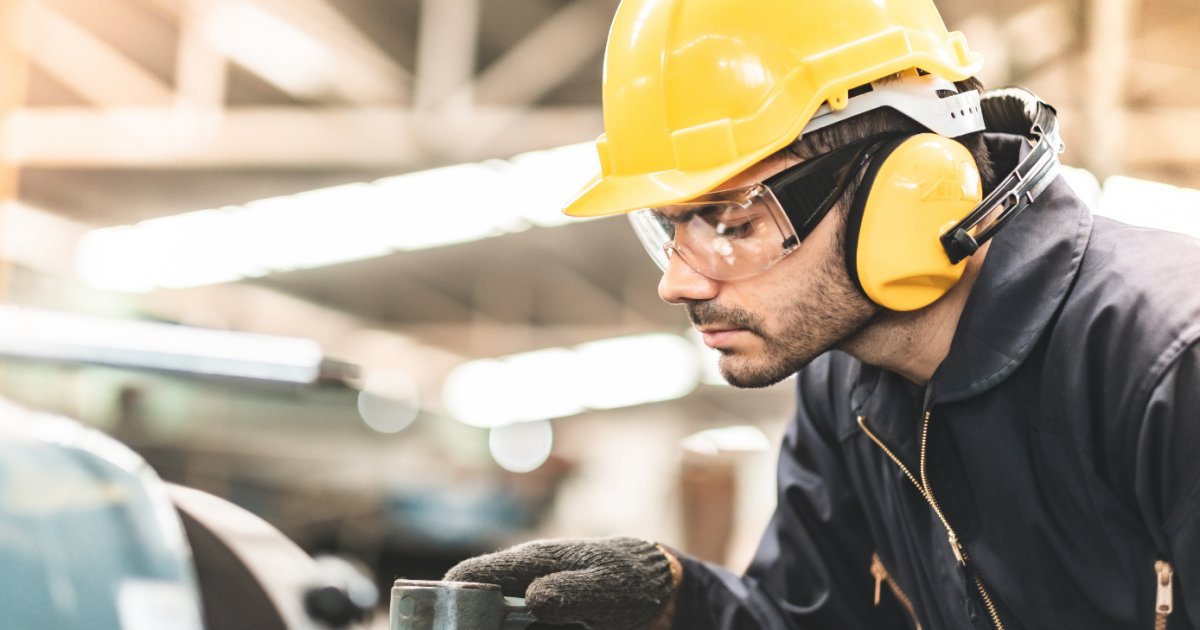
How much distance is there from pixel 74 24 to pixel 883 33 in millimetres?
6193

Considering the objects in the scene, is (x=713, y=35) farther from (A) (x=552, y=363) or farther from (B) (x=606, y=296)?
(A) (x=552, y=363)

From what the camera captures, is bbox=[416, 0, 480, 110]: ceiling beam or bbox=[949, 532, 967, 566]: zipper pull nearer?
bbox=[949, 532, 967, 566]: zipper pull

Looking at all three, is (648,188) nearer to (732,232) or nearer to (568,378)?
(732,232)

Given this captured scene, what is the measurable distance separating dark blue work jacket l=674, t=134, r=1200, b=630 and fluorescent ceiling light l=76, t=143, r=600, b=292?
377 cm

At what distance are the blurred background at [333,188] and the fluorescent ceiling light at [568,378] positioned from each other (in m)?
2.61

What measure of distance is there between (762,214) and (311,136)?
519 cm

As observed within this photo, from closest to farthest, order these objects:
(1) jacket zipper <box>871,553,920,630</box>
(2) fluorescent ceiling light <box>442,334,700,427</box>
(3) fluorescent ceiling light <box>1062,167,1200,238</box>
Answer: (1) jacket zipper <box>871,553,920,630</box> → (3) fluorescent ceiling light <box>1062,167,1200,238</box> → (2) fluorescent ceiling light <box>442,334,700,427</box>

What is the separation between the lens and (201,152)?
19.3ft

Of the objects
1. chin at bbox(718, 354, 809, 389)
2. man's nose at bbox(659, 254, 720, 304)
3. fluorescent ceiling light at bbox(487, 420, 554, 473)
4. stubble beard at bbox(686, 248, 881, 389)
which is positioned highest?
man's nose at bbox(659, 254, 720, 304)

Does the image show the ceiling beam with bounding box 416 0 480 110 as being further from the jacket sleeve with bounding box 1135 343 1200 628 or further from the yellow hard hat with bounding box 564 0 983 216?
the jacket sleeve with bounding box 1135 343 1200 628

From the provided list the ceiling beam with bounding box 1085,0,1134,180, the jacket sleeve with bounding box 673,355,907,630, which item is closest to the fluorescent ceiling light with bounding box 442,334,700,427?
the ceiling beam with bounding box 1085,0,1134,180

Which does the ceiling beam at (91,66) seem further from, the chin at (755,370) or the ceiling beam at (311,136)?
the chin at (755,370)

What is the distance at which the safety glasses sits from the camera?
1.21 meters

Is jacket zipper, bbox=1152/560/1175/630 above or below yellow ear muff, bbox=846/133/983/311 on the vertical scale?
below
